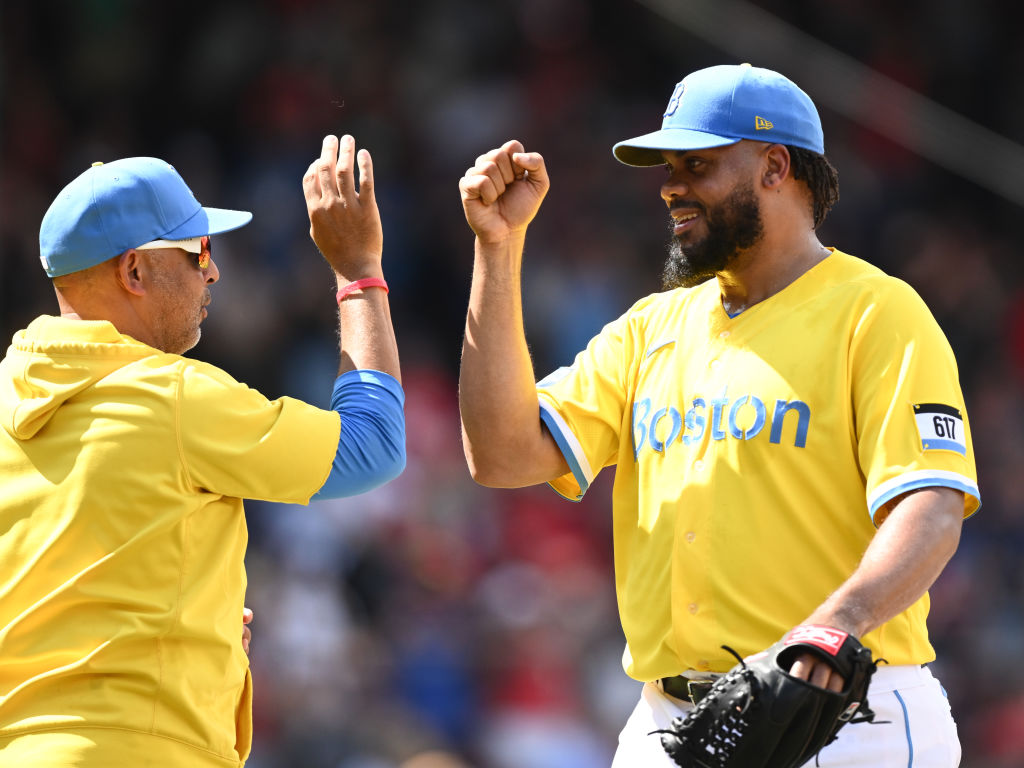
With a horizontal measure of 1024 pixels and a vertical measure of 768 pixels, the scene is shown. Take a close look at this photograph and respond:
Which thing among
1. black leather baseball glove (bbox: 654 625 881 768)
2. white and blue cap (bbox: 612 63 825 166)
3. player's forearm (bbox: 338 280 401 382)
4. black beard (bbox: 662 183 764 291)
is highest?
white and blue cap (bbox: 612 63 825 166)

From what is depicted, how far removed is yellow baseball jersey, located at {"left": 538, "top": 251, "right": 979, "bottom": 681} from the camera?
2.80 metres

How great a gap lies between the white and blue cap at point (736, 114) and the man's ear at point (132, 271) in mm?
1092

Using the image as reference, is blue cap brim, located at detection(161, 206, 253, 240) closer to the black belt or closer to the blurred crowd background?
the black belt

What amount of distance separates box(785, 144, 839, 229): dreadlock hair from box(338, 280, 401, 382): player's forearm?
3.14 ft

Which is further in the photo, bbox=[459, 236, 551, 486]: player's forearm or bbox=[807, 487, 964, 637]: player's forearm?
bbox=[459, 236, 551, 486]: player's forearm

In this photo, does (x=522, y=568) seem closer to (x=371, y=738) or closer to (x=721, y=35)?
(x=371, y=738)

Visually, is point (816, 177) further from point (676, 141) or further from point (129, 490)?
point (129, 490)

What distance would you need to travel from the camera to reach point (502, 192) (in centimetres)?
328

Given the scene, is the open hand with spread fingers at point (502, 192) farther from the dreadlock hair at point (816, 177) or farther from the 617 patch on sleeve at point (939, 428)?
the 617 patch on sleeve at point (939, 428)

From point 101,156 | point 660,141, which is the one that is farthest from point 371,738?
point 660,141

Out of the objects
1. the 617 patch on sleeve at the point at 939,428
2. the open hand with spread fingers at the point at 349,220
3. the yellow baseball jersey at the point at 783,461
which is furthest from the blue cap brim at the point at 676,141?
the 617 patch on sleeve at the point at 939,428

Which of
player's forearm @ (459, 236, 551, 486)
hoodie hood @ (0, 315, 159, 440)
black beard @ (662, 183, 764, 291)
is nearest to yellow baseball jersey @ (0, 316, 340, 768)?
hoodie hood @ (0, 315, 159, 440)

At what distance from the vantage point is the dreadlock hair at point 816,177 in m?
3.19

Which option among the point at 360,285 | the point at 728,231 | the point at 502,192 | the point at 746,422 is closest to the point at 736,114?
the point at 728,231
